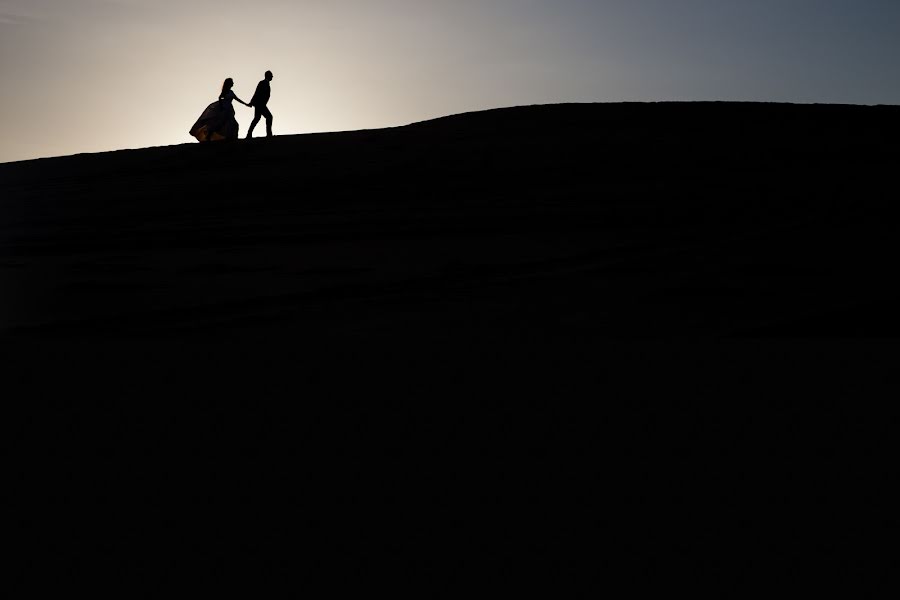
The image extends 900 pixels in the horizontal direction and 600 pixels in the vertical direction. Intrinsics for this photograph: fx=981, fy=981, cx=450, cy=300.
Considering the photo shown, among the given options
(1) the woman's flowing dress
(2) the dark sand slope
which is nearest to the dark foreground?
(2) the dark sand slope

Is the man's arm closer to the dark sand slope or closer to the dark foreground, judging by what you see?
the dark sand slope

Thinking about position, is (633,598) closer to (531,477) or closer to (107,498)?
(531,477)

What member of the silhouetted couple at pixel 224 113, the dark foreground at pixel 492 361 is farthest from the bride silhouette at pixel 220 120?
the dark foreground at pixel 492 361

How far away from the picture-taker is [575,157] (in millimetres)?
10344

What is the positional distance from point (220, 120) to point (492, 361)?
1084cm

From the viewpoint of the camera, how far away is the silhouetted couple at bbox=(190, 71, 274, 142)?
12812mm

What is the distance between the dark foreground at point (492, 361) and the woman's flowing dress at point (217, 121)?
206 inches

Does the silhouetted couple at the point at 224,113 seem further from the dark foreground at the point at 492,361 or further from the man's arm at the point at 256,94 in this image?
the dark foreground at the point at 492,361

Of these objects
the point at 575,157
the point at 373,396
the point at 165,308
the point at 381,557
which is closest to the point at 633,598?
the point at 381,557

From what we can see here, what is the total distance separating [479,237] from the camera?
19.2 feet

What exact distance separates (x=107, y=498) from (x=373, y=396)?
2.67 feet

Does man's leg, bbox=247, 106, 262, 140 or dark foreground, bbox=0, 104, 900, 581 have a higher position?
man's leg, bbox=247, 106, 262, 140

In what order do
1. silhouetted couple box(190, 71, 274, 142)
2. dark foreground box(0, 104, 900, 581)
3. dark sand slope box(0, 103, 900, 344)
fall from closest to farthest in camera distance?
1. dark foreground box(0, 104, 900, 581)
2. dark sand slope box(0, 103, 900, 344)
3. silhouetted couple box(190, 71, 274, 142)

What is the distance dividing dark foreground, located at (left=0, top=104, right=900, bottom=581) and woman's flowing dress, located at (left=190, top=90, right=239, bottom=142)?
→ 17.1ft
